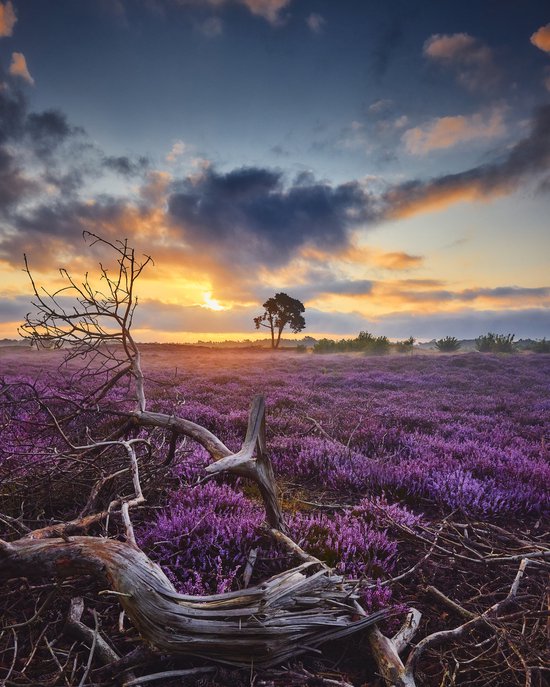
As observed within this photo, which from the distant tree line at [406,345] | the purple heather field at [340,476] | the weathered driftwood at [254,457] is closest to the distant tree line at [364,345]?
the distant tree line at [406,345]

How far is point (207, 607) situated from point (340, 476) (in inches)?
129

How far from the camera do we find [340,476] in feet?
16.0

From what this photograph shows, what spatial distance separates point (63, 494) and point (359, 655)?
3066mm

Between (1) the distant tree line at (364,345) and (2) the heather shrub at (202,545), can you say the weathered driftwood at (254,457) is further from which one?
(1) the distant tree line at (364,345)

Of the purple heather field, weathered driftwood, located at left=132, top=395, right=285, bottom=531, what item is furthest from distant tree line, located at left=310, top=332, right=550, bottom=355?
weathered driftwood, located at left=132, top=395, right=285, bottom=531

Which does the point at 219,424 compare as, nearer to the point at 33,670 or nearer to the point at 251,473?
the point at 251,473

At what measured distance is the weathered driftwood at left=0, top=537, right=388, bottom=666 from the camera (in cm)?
178

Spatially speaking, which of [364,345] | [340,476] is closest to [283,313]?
[364,345]

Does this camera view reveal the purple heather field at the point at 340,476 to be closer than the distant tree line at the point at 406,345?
Yes

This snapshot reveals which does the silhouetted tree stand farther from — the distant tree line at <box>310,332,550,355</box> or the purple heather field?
the purple heather field

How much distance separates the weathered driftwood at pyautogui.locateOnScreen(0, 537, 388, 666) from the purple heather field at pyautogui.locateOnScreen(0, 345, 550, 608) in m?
0.52

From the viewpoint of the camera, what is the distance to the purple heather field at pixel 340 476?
9.43 feet

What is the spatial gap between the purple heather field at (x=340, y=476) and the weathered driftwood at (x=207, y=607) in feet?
1.70

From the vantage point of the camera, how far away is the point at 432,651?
83.2 inches
